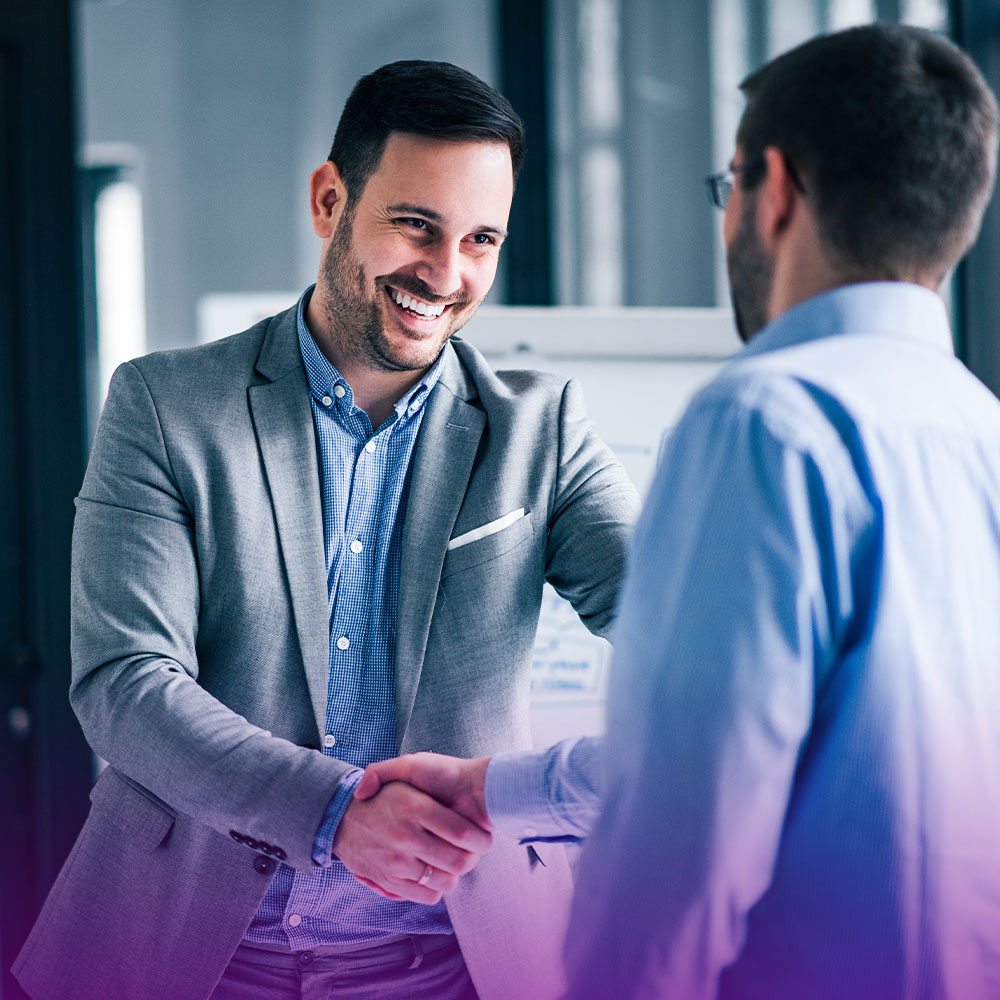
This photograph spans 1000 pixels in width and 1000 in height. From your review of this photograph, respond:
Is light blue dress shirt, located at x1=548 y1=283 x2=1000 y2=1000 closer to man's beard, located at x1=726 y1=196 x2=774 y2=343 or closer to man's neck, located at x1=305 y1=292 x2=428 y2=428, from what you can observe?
man's beard, located at x1=726 y1=196 x2=774 y2=343

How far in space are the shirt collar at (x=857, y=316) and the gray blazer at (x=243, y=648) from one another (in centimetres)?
59

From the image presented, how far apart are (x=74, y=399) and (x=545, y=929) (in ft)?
5.93

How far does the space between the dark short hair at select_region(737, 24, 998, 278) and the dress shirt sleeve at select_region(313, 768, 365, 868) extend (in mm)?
743

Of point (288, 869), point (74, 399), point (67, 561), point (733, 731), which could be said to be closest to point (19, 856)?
point (67, 561)

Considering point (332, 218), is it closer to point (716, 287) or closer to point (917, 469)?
point (917, 469)

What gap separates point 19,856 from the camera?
8.53 feet

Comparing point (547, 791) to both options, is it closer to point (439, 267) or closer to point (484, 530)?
point (484, 530)

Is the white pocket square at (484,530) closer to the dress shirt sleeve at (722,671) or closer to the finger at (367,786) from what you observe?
the finger at (367,786)

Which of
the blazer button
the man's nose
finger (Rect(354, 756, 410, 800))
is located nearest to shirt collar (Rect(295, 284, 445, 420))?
the man's nose

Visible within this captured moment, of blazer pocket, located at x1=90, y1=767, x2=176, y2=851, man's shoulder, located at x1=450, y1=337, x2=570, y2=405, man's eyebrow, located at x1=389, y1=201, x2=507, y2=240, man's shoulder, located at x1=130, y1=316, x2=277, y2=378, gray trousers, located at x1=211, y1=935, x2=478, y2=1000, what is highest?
man's eyebrow, located at x1=389, y1=201, x2=507, y2=240

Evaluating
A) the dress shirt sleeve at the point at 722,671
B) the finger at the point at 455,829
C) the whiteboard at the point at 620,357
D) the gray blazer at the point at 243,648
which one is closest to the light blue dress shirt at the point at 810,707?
the dress shirt sleeve at the point at 722,671

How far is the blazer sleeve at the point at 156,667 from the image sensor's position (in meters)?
1.14

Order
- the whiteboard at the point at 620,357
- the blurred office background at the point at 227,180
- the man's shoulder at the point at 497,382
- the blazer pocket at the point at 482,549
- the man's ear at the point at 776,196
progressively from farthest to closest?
the blurred office background at the point at 227,180 < the whiteboard at the point at 620,357 < the man's shoulder at the point at 497,382 < the blazer pocket at the point at 482,549 < the man's ear at the point at 776,196

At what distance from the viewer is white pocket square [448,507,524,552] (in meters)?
1.32
